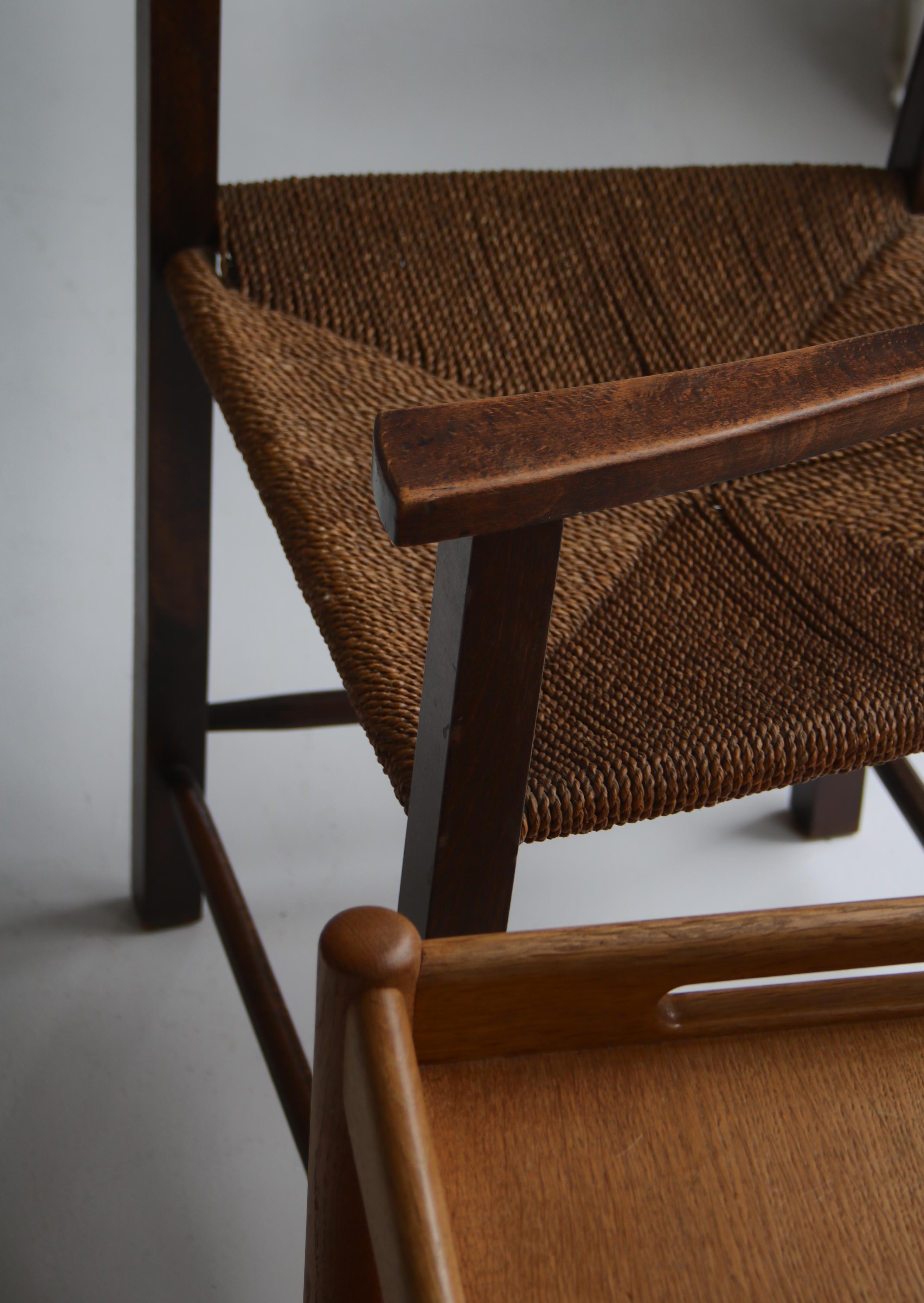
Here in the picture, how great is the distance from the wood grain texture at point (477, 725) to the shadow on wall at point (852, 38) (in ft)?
5.51

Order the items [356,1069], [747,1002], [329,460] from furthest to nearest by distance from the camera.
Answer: [329,460], [747,1002], [356,1069]

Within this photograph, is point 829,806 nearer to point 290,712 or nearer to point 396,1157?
point 290,712

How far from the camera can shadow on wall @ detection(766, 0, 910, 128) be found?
6.39 ft

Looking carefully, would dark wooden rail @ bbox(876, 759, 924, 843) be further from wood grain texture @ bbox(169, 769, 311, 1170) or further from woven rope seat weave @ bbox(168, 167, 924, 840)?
wood grain texture @ bbox(169, 769, 311, 1170)

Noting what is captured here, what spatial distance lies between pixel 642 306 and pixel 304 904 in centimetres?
51

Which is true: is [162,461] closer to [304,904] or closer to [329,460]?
[329,460]

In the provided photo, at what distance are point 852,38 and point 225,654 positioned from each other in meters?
1.34

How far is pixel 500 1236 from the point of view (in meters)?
0.46

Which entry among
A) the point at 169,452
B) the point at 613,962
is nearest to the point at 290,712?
the point at 169,452

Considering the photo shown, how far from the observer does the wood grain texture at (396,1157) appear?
0.37 m

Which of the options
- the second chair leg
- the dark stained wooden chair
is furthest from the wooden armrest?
the second chair leg

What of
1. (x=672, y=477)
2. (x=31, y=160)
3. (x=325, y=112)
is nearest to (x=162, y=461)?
(x=672, y=477)

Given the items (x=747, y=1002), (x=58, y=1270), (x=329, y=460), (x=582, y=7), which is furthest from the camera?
(x=582, y=7)

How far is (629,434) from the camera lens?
1.56ft
